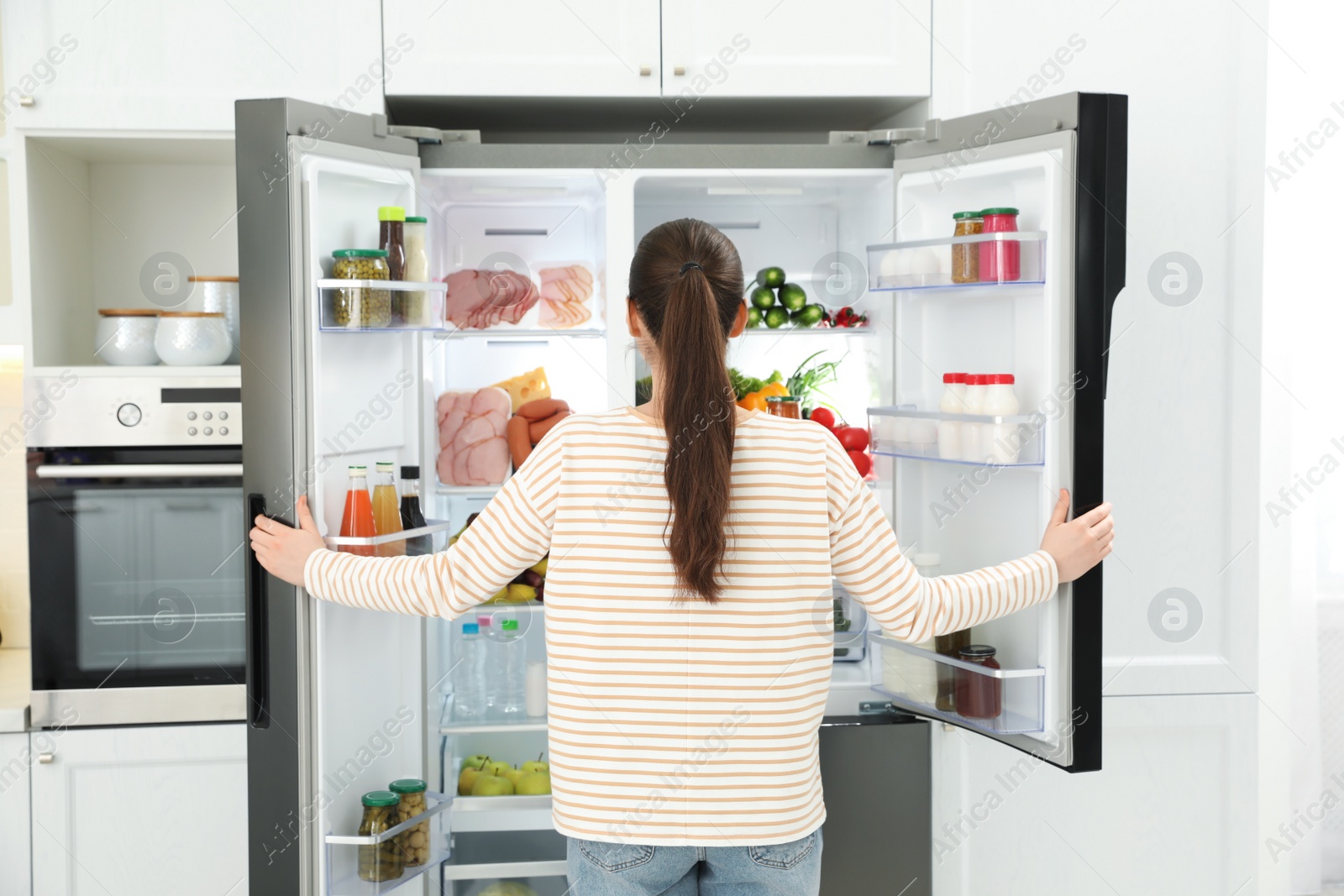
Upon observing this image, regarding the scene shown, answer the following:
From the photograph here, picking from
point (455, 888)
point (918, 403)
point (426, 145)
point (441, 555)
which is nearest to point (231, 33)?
point (426, 145)

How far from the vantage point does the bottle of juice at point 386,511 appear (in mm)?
1647

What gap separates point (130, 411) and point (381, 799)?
2.97 ft

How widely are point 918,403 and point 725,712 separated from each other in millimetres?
924

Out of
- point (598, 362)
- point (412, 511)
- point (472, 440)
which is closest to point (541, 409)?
point (472, 440)

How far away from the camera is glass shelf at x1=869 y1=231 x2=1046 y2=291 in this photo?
156 cm

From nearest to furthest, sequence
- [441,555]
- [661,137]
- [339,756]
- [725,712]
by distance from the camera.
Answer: [725,712]
[441,555]
[339,756]
[661,137]

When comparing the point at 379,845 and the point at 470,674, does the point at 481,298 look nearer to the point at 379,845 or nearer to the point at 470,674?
the point at 470,674

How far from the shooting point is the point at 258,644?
1.52 metres

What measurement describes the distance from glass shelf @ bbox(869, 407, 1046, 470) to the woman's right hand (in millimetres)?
122

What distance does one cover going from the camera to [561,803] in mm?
1221

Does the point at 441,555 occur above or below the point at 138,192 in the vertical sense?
below

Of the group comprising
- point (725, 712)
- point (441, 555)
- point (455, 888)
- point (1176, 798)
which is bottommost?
point (455, 888)

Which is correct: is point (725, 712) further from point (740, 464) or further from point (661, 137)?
point (661, 137)

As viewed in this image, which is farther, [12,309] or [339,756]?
[12,309]
